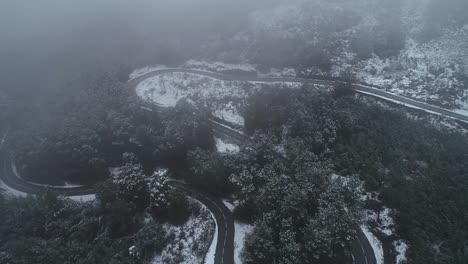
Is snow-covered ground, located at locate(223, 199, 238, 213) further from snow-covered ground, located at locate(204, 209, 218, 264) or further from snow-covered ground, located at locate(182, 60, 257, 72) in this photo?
snow-covered ground, located at locate(182, 60, 257, 72)

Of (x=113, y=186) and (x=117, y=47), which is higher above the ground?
(x=117, y=47)

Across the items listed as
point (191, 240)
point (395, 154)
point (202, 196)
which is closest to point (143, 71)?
point (202, 196)

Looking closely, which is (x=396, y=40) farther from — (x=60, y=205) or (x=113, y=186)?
(x=60, y=205)

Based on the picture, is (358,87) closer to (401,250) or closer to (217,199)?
(401,250)

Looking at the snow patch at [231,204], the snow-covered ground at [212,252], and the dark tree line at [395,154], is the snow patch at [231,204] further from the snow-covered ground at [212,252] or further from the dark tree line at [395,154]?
the dark tree line at [395,154]

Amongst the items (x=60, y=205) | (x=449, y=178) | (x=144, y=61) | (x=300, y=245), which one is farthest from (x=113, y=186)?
(x=449, y=178)

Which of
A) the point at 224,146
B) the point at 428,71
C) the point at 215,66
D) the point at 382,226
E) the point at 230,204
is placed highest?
the point at 215,66
